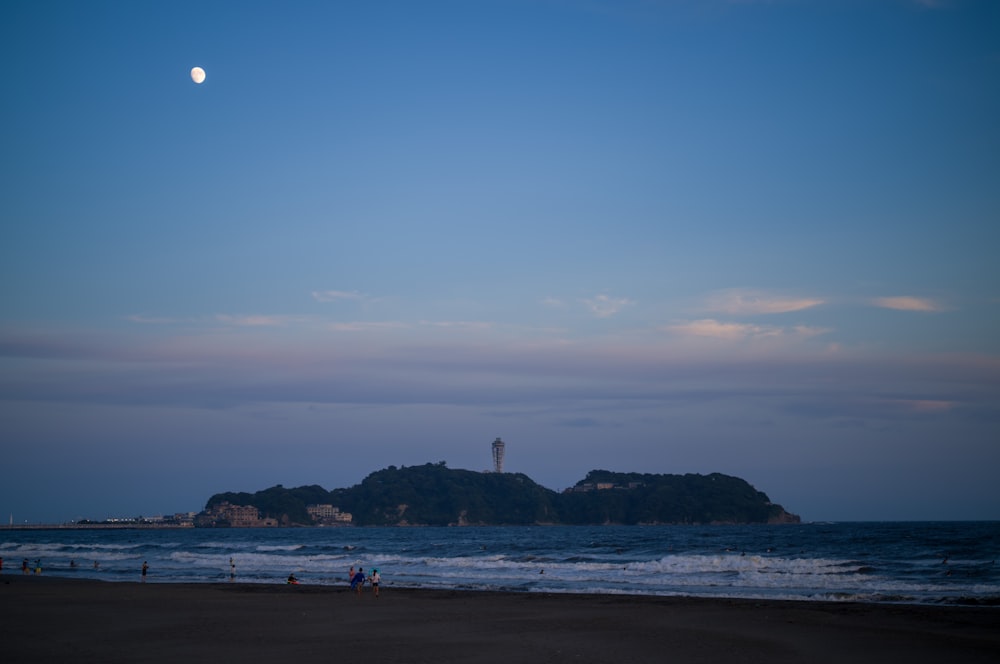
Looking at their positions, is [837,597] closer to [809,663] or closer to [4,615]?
[809,663]

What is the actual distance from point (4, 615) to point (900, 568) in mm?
37302

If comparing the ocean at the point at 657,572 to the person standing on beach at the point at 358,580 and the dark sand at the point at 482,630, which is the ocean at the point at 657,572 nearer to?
the person standing on beach at the point at 358,580

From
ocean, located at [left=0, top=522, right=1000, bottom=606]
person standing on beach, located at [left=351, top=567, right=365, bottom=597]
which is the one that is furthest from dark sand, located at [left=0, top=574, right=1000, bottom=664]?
ocean, located at [left=0, top=522, right=1000, bottom=606]

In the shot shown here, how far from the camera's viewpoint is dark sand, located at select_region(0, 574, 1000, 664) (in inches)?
592

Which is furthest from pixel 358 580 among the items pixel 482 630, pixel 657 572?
pixel 657 572

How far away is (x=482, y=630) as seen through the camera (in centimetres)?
1870

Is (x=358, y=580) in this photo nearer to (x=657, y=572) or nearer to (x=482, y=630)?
(x=482, y=630)

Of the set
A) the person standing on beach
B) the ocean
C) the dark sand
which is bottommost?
the ocean

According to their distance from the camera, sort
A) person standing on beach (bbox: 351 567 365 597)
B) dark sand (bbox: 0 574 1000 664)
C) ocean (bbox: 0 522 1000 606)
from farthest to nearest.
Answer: ocean (bbox: 0 522 1000 606), person standing on beach (bbox: 351 567 365 597), dark sand (bbox: 0 574 1000 664)

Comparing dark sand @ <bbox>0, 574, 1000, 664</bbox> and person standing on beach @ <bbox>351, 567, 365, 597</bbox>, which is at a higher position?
dark sand @ <bbox>0, 574, 1000, 664</bbox>

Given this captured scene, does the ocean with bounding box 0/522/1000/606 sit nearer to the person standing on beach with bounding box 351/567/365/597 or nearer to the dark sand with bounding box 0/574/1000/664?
the person standing on beach with bounding box 351/567/365/597

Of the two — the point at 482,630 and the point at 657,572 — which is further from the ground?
the point at 482,630

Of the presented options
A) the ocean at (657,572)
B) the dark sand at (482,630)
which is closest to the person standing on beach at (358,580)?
the dark sand at (482,630)

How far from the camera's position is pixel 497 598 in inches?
1091
